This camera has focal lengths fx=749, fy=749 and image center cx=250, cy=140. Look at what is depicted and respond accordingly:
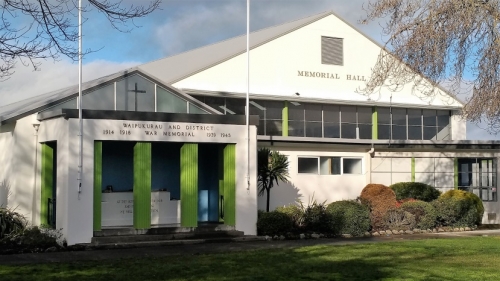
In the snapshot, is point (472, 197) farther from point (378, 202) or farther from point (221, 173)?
point (221, 173)

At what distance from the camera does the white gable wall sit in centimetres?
3362

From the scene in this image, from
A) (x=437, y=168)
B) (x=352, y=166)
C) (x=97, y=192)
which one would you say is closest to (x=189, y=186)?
(x=97, y=192)

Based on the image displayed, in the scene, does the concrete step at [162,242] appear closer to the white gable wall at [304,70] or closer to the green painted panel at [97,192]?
the green painted panel at [97,192]

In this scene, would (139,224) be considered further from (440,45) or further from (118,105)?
(440,45)

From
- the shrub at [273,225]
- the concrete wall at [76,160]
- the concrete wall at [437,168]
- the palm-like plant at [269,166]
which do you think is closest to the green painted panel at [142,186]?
the concrete wall at [76,160]

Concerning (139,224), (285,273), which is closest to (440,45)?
(285,273)

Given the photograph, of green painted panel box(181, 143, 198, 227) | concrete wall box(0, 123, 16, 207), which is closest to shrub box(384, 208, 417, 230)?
green painted panel box(181, 143, 198, 227)

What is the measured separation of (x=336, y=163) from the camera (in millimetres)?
29125

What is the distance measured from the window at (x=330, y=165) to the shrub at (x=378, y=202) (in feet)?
7.13

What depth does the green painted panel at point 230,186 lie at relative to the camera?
23.2m

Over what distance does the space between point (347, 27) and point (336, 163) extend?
10272 millimetres

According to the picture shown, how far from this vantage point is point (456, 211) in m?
26.7

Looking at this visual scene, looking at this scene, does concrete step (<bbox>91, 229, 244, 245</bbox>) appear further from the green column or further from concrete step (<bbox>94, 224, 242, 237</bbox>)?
the green column

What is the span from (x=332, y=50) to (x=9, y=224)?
19907mm
